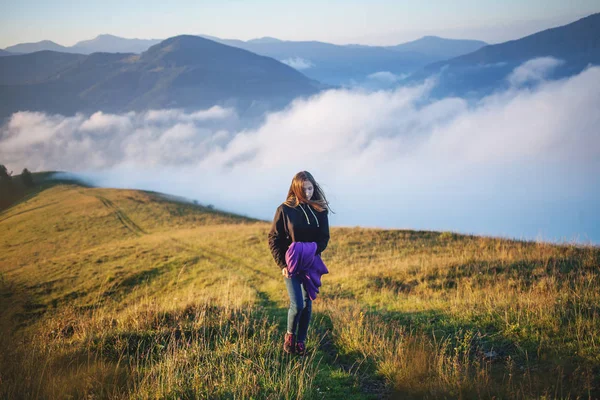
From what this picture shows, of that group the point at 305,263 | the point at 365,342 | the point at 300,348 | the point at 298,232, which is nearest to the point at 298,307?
the point at 305,263

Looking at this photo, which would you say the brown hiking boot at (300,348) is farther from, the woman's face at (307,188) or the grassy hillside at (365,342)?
the woman's face at (307,188)

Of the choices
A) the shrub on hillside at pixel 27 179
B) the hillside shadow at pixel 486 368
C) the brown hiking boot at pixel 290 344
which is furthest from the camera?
the shrub on hillside at pixel 27 179

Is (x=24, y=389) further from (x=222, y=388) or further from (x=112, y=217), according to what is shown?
(x=112, y=217)

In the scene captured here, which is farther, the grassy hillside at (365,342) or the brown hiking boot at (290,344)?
the brown hiking boot at (290,344)

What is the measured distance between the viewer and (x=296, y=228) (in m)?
5.53

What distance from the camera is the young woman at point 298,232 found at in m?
5.54

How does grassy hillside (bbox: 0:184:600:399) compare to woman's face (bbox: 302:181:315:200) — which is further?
woman's face (bbox: 302:181:315:200)

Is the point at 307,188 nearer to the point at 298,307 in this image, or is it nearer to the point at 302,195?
the point at 302,195

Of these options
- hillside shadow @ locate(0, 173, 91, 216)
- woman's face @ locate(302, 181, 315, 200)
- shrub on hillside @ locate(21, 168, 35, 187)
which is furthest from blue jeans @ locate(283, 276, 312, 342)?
shrub on hillside @ locate(21, 168, 35, 187)

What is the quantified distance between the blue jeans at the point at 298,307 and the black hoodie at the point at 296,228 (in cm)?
32

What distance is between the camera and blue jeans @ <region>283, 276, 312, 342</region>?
5520 mm

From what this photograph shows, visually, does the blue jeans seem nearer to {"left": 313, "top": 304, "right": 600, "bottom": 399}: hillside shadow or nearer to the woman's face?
{"left": 313, "top": 304, "right": 600, "bottom": 399}: hillside shadow

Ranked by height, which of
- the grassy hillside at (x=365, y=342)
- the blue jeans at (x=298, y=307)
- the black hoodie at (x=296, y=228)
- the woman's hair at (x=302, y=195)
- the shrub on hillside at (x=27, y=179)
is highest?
the shrub on hillside at (x=27, y=179)

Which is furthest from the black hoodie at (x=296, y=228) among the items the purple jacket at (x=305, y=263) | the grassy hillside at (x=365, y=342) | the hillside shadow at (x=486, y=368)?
the hillside shadow at (x=486, y=368)
